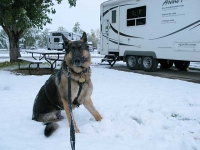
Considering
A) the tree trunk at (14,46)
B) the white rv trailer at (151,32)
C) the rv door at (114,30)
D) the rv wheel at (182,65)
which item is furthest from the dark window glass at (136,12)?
the tree trunk at (14,46)

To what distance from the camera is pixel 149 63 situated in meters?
10.8

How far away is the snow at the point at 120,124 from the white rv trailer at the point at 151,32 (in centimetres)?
362

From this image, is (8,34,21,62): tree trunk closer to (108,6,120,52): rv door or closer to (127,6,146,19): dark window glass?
(108,6,120,52): rv door

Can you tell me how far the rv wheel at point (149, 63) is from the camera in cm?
1045

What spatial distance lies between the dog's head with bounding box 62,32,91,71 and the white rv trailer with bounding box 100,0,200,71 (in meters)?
6.20

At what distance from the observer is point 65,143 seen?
308cm

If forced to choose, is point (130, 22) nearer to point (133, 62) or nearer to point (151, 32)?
point (151, 32)

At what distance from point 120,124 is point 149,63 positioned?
7618 millimetres

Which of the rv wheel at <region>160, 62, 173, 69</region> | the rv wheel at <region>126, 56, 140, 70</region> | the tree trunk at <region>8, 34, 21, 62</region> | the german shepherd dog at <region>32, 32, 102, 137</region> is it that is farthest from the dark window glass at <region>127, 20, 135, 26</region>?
the german shepherd dog at <region>32, 32, 102, 137</region>

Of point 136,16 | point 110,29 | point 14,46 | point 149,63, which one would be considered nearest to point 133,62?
point 149,63

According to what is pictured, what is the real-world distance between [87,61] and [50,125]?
114 centimetres

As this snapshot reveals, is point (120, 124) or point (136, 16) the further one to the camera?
point (136, 16)

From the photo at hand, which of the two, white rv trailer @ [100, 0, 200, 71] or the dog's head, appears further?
white rv trailer @ [100, 0, 200, 71]

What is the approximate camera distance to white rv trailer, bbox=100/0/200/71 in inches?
346
